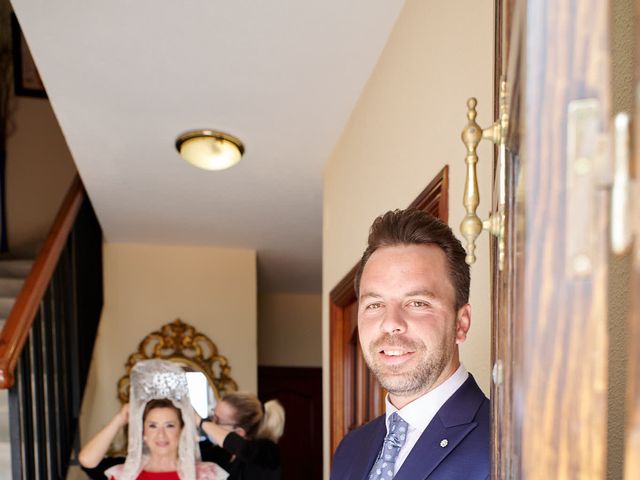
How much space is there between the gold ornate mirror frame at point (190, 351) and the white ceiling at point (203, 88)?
102 centimetres

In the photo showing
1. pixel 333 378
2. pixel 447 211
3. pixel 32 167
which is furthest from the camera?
pixel 32 167

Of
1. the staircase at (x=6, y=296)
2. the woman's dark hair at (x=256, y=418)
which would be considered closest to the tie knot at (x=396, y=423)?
the woman's dark hair at (x=256, y=418)

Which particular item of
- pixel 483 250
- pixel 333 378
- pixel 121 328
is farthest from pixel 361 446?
pixel 121 328

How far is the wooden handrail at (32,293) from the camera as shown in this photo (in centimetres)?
271

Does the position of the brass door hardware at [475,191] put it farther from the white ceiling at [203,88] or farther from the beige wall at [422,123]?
the white ceiling at [203,88]

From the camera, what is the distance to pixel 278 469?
3.42 metres

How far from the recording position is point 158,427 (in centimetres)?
326

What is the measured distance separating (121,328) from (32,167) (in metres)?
1.58

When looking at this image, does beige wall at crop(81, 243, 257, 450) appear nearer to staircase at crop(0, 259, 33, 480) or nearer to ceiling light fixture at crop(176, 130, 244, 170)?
staircase at crop(0, 259, 33, 480)

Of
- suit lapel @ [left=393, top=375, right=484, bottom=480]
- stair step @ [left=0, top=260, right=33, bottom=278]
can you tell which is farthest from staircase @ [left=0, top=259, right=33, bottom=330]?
suit lapel @ [left=393, top=375, right=484, bottom=480]

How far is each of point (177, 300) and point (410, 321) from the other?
175 inches

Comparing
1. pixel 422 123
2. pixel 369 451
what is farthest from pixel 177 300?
pixel 369 451

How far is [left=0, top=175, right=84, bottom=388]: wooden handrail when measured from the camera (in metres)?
2.71

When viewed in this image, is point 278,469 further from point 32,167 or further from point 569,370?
point 32,167
